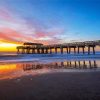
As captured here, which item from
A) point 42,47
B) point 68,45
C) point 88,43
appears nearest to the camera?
point 88,43

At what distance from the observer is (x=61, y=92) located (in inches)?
240

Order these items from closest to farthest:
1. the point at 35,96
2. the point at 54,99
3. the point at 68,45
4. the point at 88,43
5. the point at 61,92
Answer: the point at 54,99, the point at 35,96, the point at 61,92, the point at 88,43, the point at 68,45

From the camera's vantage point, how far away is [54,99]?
17.5 feet

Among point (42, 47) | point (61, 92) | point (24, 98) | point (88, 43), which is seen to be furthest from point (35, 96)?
point (42, 47)

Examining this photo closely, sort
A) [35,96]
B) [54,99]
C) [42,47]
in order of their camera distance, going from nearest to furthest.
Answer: [54,99]
[35,96]
[42,47]

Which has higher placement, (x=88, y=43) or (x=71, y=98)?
(x=88, y=43)

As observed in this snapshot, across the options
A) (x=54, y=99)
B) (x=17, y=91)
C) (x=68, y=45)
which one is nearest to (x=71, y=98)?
(x=54, y=99)

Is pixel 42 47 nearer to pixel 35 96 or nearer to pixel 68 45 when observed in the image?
pixel 68 45

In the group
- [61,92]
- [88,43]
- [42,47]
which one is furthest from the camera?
[42,47]

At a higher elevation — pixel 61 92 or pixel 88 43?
pixel 88 43

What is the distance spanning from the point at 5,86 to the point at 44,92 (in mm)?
2100

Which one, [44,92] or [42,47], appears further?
[42,47]

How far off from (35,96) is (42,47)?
60137mm

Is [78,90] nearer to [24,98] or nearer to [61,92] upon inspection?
[61,92]
